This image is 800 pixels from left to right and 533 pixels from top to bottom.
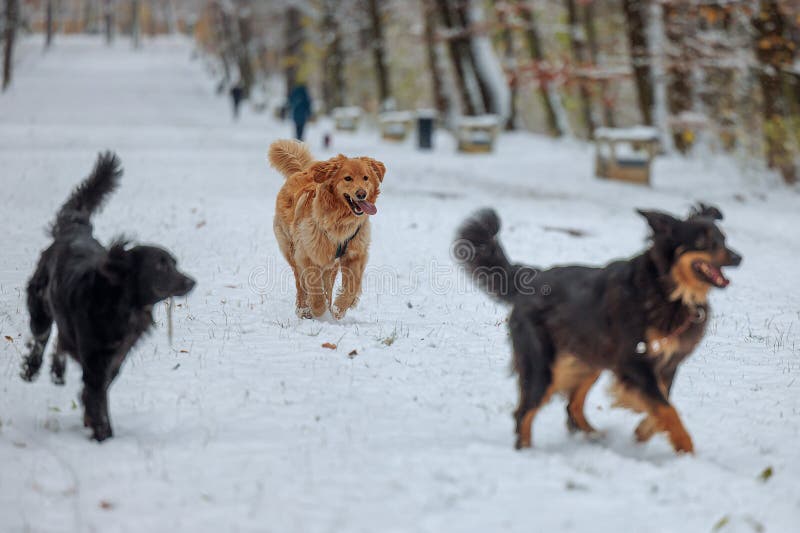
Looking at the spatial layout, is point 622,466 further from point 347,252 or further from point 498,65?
point 498,65

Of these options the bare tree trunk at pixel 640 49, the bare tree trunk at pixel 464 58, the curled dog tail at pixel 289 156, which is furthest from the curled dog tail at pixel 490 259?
the bare tree trunk at pixel 464 58

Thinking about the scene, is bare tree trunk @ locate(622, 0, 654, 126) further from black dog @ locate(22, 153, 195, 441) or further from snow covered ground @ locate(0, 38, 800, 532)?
black dog @ locate(22, 153, 195, 441)

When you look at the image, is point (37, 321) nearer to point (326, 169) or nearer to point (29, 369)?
point (29, 369)

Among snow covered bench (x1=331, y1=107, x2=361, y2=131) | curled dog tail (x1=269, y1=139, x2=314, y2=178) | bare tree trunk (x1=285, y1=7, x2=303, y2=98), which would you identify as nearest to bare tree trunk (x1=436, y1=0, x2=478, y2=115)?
snow covered bench (x1=331, y1=107, x2=361, y2=131)

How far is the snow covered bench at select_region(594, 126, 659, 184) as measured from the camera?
1698 cm

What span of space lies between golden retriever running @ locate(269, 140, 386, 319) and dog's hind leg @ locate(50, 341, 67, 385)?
2.39 meters

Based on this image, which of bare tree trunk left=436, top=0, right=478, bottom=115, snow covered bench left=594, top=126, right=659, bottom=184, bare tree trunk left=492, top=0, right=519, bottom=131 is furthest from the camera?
bare tree trunk left=436, top=0, right=478, bottom=115

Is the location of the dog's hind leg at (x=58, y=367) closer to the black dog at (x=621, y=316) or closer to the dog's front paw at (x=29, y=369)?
the dog's front paw at (x=29, y=369)

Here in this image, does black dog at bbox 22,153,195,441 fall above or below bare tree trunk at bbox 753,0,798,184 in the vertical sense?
below

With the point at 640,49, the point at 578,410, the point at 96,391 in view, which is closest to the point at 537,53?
the point at 640,49

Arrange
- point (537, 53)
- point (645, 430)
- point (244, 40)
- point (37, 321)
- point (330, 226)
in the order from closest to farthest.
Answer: point (645, 430), point (37, 321), point (330, 226), point (537, 53), point (244, 40)

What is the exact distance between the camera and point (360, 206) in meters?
6.74

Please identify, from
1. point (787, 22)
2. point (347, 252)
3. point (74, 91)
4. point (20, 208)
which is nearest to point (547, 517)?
point (347, 252)

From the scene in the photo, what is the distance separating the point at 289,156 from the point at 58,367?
139 inches
